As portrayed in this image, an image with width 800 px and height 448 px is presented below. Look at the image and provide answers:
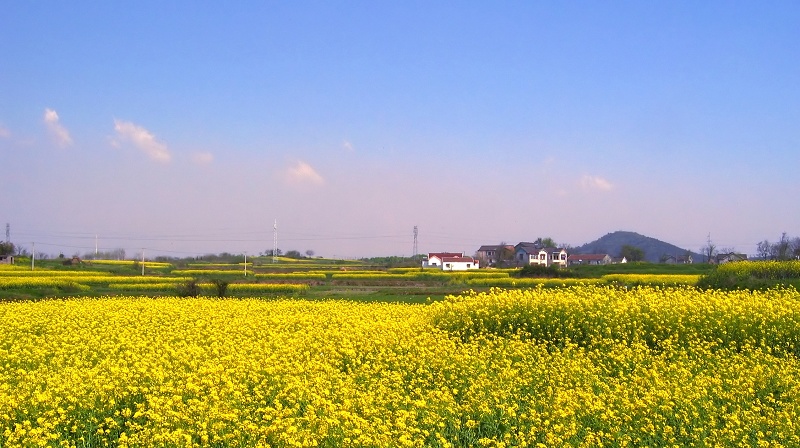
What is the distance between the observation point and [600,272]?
63000 mm

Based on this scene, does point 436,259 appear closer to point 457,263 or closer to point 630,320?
point 457,263

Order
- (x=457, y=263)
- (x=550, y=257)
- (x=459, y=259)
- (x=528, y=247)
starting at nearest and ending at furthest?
(x=457, y=263) → (x=459, y=259) → (x=550, y=257) → (x=528, y=247)

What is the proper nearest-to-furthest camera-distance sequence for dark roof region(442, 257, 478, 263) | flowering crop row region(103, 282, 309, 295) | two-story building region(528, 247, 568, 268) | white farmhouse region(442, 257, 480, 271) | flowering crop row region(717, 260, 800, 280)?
flowering crop row region(717, 260, 800, 280), flowering crop row region(103, 282, 309, 295), white farmhouse region(442, 257, 480, 271), dark roof region(442, 257, 478, 263), two-story building region(528, 247, 568, 268)

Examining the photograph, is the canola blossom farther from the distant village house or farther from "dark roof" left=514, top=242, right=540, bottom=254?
"dark roof" left=514, top=242, right=540, bottom=254

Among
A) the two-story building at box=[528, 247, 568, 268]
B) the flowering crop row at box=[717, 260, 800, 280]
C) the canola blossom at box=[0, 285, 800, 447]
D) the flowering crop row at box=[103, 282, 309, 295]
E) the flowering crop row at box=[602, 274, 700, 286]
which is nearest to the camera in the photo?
the canola blossom at box=[0, 285, 800, 447]

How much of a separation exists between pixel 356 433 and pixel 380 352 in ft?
18.4

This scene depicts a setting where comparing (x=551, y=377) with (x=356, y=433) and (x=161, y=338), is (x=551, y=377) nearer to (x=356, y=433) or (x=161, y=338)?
(x=356, y=433)

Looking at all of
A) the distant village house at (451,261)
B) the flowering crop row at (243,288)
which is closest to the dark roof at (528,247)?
the distant village house at (451,261)

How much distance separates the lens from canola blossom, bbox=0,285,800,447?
7.59 metres

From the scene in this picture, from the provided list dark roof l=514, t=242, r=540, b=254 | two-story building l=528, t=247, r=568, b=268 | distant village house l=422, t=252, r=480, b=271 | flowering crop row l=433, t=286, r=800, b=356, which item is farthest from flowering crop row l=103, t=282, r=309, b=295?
dark roof l=514, t=242, r=540, b=254

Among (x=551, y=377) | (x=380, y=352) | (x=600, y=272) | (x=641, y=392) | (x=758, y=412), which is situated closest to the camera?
(x=758, y=412)

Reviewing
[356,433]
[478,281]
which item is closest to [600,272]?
[478,281]

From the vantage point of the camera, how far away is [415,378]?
36.0 feet

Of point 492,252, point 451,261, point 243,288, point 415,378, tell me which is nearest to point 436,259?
point 451,261
